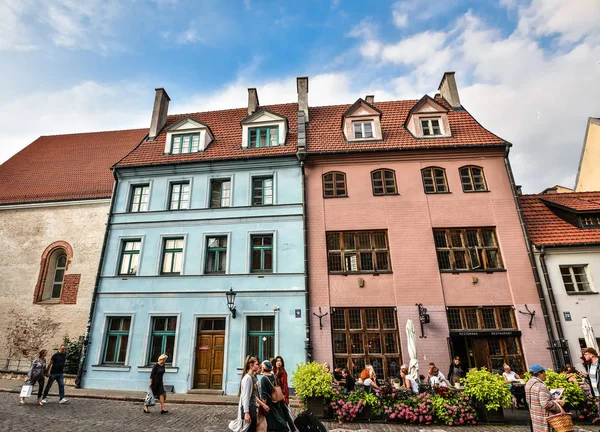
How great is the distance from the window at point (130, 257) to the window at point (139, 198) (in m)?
1.79

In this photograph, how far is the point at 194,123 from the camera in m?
19.1

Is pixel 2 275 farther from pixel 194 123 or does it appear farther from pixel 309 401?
pixel 309 401

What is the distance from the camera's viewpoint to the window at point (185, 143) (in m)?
18.7

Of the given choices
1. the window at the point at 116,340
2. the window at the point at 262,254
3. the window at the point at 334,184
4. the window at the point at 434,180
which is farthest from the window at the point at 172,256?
the window at the point at 434,180

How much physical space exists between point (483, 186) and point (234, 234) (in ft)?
40.7

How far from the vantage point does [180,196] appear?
17.3m

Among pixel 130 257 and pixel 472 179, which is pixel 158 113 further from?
pixel 472 179

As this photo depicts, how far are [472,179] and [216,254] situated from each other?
1312 centimetres

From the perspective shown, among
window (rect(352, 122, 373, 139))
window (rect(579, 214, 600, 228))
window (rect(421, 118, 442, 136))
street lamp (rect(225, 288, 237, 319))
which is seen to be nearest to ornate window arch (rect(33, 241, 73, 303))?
street lamp (rect(225, 288, 237, 319))

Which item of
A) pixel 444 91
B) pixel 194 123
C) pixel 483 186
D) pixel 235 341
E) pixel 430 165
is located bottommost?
pixel 235 341

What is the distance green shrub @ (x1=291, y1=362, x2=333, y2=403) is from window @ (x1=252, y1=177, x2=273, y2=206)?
872 cm

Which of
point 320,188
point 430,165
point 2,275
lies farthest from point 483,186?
point 2,275

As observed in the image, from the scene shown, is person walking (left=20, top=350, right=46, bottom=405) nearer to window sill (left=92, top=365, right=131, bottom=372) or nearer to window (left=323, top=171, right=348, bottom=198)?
window sill (left=92, top=365, right=131, bottom=372)

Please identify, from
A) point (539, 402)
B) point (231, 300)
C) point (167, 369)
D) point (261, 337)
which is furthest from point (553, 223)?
point (167, 369)
